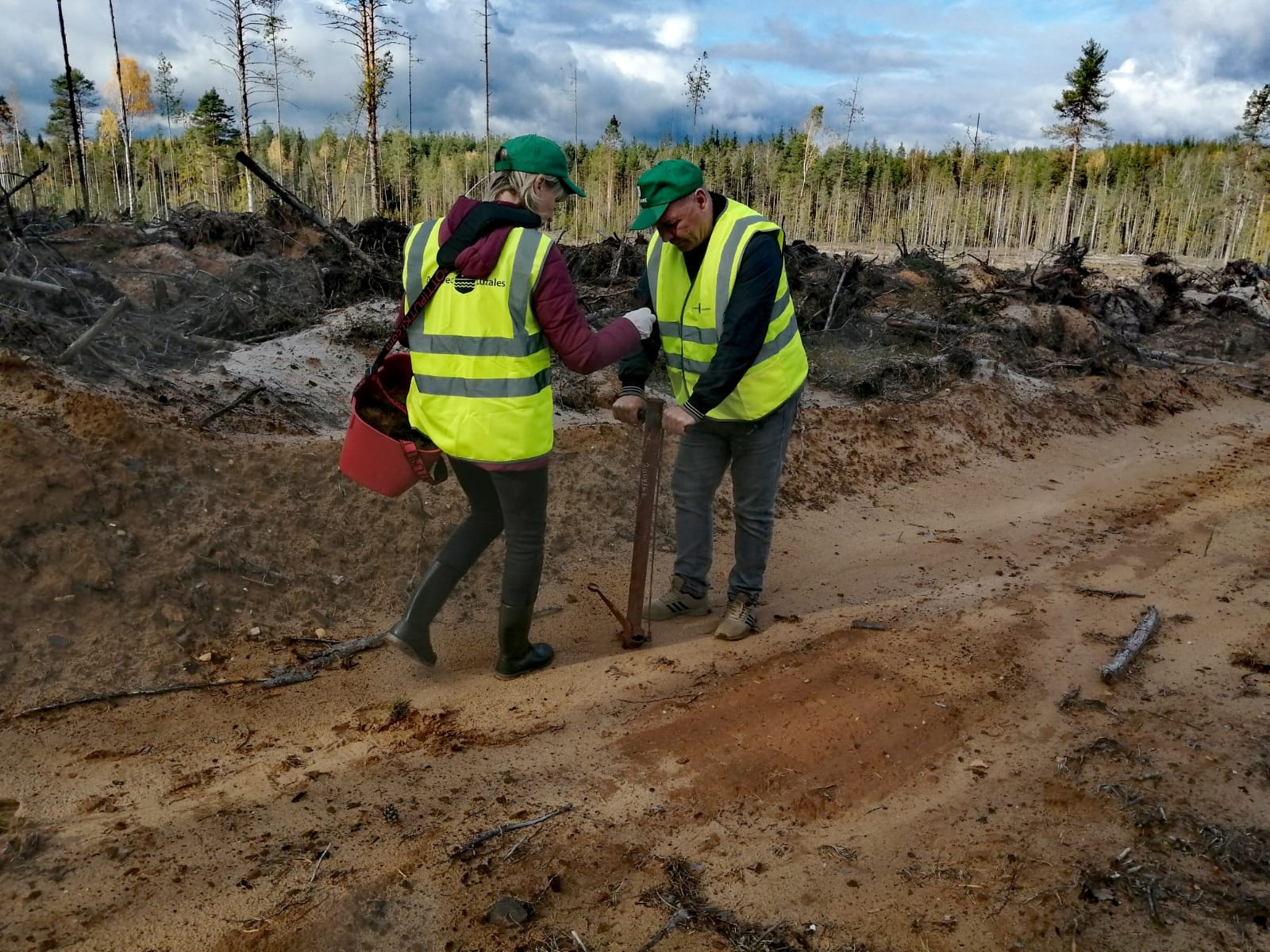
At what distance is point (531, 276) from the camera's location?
313 centimetres

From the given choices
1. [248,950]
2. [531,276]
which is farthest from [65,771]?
[531,276]

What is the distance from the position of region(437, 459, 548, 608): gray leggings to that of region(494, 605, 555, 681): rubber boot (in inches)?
2.5

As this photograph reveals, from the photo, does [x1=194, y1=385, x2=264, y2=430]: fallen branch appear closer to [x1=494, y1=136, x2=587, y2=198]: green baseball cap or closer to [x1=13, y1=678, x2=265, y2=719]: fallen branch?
[x1=13, y1=678, x2=265, y2=719]: fallen branch

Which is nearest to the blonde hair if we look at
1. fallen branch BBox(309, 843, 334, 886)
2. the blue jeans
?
the blue jeans

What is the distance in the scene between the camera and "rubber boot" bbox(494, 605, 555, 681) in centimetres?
377

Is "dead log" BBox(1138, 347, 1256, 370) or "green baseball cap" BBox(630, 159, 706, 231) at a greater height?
"green baseball cap" BBox(630, 159, 706, 231)

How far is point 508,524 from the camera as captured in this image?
3.59 meters

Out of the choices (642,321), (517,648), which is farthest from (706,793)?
(642,321)

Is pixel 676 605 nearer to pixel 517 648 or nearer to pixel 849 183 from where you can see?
pixel 517 648

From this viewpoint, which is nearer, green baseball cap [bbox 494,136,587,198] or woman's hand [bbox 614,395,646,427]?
green baseball cap [bbox 494,136,587,198]

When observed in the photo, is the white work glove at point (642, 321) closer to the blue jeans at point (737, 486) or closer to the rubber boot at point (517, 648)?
the blue jeans at point (737, 486)

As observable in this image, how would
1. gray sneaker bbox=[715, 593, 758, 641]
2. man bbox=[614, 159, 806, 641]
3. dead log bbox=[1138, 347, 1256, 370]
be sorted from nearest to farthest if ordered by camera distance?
man bbox=[614, 159, 806, 641] < gray sneaker bbox=[715, 593, 758, 641] < dead log bbox=[1138, 347, 1256, 370]

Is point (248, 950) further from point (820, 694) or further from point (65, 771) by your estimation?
point (820, 694)

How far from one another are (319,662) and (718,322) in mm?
2411
